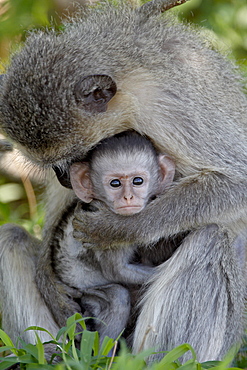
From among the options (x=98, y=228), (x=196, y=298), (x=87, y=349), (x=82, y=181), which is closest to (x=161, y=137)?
(x=82, y=181)

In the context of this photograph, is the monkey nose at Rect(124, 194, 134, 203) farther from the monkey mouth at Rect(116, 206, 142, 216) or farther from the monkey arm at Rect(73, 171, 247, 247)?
the monkey arm at Rect(73, 171, 247, 247)

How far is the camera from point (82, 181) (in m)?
4.45

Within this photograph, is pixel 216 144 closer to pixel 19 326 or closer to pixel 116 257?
pixel 116 257

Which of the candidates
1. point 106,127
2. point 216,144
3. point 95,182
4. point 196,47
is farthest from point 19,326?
point 196,47

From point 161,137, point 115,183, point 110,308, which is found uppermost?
point 161,137

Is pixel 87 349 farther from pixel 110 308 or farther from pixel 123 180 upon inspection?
pixel 123 180

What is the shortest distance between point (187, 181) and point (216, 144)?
305 millimetres

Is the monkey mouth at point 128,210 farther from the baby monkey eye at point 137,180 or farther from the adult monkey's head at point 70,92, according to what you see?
the adult monkey's head at point 70,92

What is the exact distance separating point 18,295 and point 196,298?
4.52ft

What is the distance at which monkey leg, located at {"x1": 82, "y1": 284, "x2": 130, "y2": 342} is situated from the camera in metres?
4.31

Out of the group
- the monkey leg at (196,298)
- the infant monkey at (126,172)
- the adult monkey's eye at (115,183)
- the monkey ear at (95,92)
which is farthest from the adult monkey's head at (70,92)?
the monkey leg at (196,298)

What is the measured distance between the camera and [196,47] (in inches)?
184

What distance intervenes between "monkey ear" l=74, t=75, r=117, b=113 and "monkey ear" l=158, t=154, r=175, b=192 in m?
0.51

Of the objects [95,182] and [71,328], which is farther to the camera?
[95,182]
